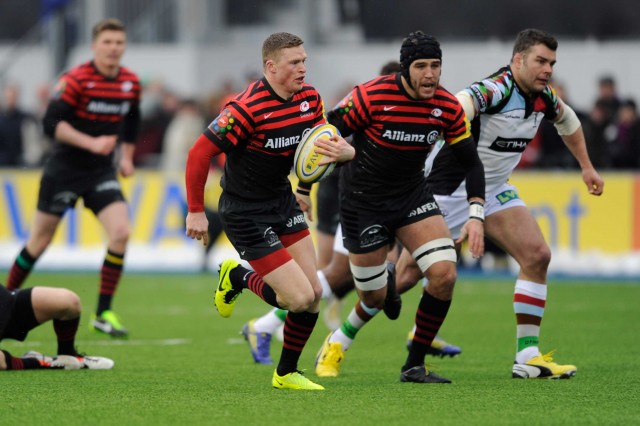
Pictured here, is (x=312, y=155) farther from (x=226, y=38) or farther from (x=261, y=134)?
(x=226, y=38)

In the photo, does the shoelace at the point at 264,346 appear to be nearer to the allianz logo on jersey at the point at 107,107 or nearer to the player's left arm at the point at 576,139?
the player's left arm at the point at 576,139

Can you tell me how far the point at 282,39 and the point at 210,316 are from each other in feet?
21.1

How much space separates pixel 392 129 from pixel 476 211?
0.78 metres

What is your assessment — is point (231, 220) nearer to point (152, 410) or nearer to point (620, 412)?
point (152, 410)

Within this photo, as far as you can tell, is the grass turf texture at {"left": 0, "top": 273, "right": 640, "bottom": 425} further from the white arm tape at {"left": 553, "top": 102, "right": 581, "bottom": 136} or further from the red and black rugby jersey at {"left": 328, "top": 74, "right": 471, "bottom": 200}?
the white arm tape at {"left": 553, "top": 102, "right": 581, "bottom": 136}

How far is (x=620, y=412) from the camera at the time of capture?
23.4 ft

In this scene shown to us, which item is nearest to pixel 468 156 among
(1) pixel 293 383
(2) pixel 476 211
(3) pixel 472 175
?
(3) pixel 472 175

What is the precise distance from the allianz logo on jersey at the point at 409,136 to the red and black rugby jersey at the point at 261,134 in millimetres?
526

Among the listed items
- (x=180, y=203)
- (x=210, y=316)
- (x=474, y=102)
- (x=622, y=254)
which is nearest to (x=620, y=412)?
(x=474, y=102)

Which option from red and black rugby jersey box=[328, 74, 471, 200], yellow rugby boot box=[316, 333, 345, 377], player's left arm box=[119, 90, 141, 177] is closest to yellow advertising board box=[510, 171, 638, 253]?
player's left arm box=[119, 90, 141, 177]

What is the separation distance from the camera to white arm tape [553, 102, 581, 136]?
9516 millimetres

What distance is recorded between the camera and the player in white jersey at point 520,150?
8969mm

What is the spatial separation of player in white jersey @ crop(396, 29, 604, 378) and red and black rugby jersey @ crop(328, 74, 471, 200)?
0.41 metres

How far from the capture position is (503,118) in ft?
30.0
